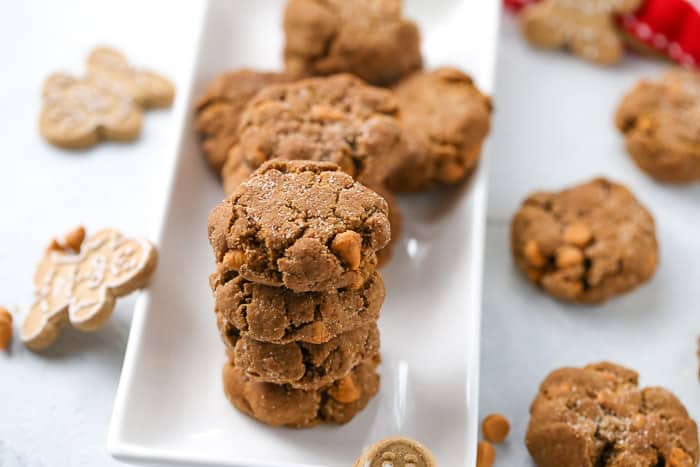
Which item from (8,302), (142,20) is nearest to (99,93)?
(142,20)

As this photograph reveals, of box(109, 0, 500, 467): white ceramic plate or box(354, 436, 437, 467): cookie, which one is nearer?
box(354, 436, 437, 467): cookie

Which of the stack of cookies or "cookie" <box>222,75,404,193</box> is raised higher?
"cookie" <box>222,75,404,193</box>

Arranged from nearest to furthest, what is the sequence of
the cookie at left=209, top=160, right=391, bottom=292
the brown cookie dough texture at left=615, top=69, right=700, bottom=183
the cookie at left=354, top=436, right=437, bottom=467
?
1. the cookie at left=209, top=160, right=391, bottom=292
2. the cookie at left=354, top=436, right=437, bottom=467
3. the brown cookie dough texture at left=615, top=69, right=700, bottom=183

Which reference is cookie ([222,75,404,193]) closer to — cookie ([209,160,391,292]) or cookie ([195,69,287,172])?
cookie ([195,69,287,172])

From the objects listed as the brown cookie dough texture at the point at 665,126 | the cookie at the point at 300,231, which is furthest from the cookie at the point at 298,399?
the brown cookie dough texture at the point at 665,126

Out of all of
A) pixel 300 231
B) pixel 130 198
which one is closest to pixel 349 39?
pixel 130 198

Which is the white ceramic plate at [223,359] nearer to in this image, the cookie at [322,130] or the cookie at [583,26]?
the cookie at [322,130]

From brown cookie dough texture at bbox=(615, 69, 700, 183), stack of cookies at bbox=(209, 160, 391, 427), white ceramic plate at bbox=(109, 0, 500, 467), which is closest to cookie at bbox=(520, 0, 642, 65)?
brown cookie dough texture at bbox=(615, 69, 700, 183)
